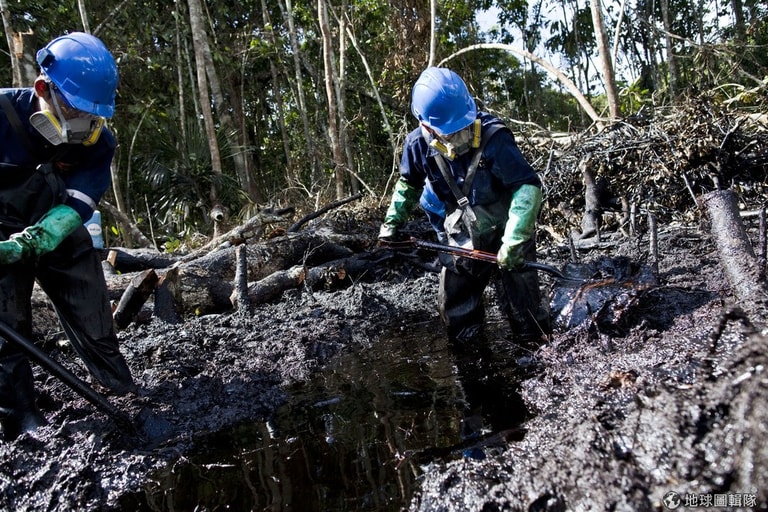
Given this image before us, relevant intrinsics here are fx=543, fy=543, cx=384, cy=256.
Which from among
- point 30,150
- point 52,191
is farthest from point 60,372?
point 30,150

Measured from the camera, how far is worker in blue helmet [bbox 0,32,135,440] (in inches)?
98.0

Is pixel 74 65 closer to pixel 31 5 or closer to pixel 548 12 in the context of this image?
pixel 31 5

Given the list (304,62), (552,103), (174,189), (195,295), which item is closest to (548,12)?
(552,103)

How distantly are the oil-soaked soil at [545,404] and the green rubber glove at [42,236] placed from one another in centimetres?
82

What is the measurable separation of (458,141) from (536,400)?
148 centimetres

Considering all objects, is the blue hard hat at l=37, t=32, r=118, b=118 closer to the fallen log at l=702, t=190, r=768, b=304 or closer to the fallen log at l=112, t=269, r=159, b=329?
the fallen log at l=112, t=269, r=159, b=329

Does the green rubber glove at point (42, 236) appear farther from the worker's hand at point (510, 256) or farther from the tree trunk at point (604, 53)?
the tree trunk at point (604, 53)

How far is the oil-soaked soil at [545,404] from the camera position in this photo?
1457mm

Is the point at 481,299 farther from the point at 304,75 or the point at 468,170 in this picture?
the point at 304,75

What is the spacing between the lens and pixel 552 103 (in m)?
21.0

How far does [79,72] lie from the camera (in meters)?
2.47

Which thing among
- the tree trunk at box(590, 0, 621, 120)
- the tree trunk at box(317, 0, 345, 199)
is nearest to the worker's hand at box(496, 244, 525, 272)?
the tree trunk at box(590, 0, 621, 120)

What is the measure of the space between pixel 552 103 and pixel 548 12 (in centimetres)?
350

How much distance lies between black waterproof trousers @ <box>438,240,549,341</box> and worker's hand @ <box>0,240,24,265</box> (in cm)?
241
